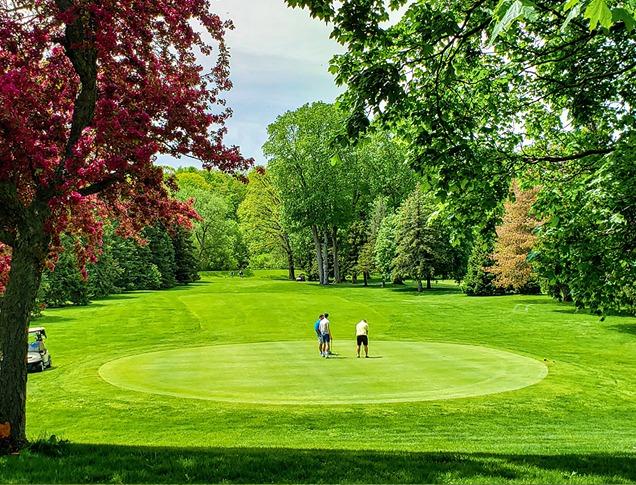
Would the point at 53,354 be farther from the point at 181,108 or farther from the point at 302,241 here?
Result: the point at 302,241

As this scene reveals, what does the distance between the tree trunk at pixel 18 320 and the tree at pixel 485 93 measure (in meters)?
6.01

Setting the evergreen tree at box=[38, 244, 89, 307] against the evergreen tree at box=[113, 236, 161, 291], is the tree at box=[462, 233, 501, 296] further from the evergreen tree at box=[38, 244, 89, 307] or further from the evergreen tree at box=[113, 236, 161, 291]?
the evergreen tree at box=[113, 236, 161, 291]

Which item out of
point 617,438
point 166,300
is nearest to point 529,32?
point 617,438

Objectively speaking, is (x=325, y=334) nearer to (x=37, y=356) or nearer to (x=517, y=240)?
(x=37, y=356)

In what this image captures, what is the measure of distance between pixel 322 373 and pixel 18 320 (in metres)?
11.9

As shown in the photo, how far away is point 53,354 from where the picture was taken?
91.9 feet

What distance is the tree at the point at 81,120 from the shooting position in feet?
31.9

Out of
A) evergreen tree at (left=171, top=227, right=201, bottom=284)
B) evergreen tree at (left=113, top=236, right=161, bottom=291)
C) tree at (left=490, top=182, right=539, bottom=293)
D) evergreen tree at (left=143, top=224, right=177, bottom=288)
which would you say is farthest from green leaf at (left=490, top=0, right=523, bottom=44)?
evergreen tree at (left=171, top=227, right=201, bottom=284)

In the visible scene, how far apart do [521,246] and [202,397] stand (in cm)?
3688

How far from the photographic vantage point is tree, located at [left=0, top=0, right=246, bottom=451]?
383 inches

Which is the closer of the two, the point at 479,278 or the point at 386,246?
the point at 479,278

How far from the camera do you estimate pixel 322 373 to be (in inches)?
780

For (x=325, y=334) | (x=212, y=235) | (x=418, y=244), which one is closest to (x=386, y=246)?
(x=418, y=244)

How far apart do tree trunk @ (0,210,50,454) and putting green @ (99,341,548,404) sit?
7267 millimetres
